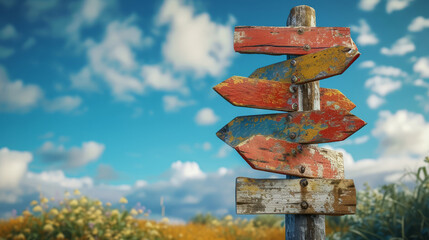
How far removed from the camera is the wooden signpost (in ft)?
8.48

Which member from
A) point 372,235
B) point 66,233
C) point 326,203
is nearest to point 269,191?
point 326,203

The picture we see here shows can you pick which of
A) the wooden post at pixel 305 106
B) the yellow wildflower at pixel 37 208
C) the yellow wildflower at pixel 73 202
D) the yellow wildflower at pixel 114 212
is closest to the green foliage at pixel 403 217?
the wooden post at pixel 305 106

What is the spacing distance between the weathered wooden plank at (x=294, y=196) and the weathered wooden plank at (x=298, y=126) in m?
0.34

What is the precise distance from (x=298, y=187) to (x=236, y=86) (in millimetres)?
906

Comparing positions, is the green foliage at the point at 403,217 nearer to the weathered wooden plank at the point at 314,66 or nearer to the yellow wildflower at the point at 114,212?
the weathered wooden plank at the point at 314,66

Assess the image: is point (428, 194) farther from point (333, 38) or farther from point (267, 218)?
point (267, 218)

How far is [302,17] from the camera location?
3.16 meters

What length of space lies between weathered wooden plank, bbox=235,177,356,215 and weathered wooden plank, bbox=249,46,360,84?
84 cm

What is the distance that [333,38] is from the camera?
304 cm

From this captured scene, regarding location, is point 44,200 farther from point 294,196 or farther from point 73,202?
point 294,196

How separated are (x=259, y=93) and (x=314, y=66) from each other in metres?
0.50

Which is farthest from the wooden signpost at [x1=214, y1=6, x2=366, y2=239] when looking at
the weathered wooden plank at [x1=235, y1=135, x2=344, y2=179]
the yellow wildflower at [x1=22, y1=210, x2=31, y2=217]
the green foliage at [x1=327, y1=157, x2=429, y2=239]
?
the yellow wildflower at [x1=22, y1=210, x2=31, y2=217]

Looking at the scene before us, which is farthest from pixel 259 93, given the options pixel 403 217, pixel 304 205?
pixel 403 217

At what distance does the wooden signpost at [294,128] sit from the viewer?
2.59m
